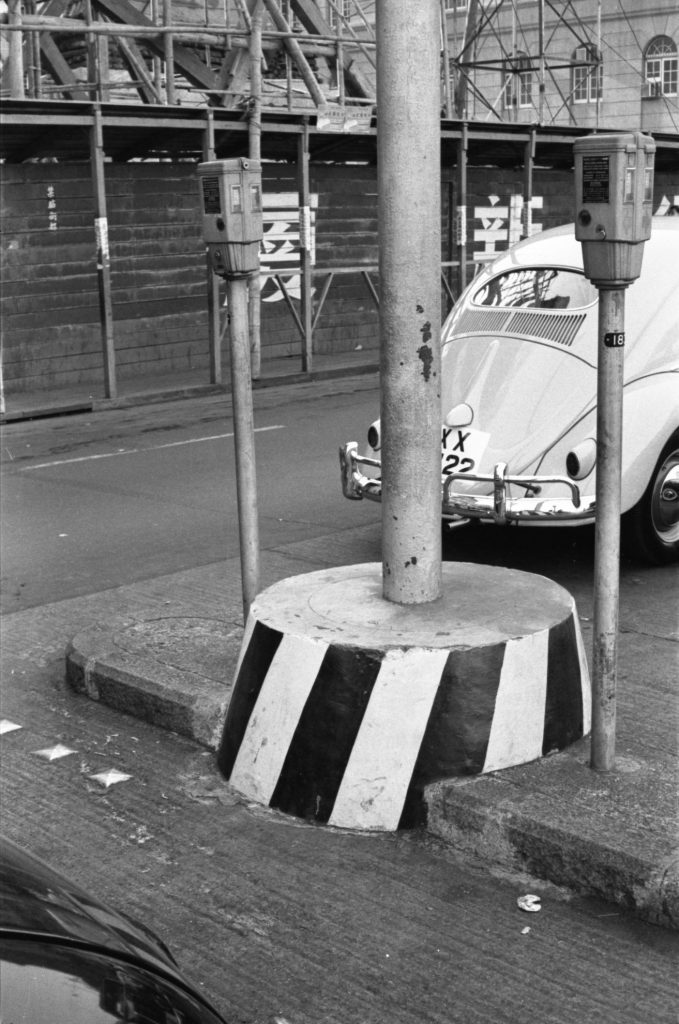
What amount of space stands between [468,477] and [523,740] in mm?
2914

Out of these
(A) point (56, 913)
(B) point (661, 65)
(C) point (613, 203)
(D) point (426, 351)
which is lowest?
(A) point (56, 913)

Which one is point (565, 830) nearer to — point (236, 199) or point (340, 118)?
point (236, 199)

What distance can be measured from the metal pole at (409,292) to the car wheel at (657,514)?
2.91 m

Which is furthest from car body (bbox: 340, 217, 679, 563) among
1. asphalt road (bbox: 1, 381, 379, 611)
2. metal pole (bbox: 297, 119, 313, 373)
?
metal pole (bbox: 297, 119, 313, 373)

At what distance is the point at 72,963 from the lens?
1.96 metres

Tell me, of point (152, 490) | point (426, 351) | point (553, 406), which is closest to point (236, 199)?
point (426, 351)

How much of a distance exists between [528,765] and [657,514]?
3386 mm

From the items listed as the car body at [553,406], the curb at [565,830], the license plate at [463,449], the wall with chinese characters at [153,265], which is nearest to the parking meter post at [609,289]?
the curb at [565,830]

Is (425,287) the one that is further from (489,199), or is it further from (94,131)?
(489,199)

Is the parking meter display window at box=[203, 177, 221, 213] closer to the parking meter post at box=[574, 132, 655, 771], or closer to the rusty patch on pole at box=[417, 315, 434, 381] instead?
the rusty patch on pole at box=[417, 315, 434, 381]

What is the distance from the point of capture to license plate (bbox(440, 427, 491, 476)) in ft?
23.9

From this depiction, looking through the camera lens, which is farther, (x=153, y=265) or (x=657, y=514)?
(x=153, y=265)

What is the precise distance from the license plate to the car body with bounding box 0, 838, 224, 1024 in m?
5.16

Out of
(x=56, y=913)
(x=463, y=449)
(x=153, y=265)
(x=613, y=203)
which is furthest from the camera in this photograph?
(x=153, y=265)
